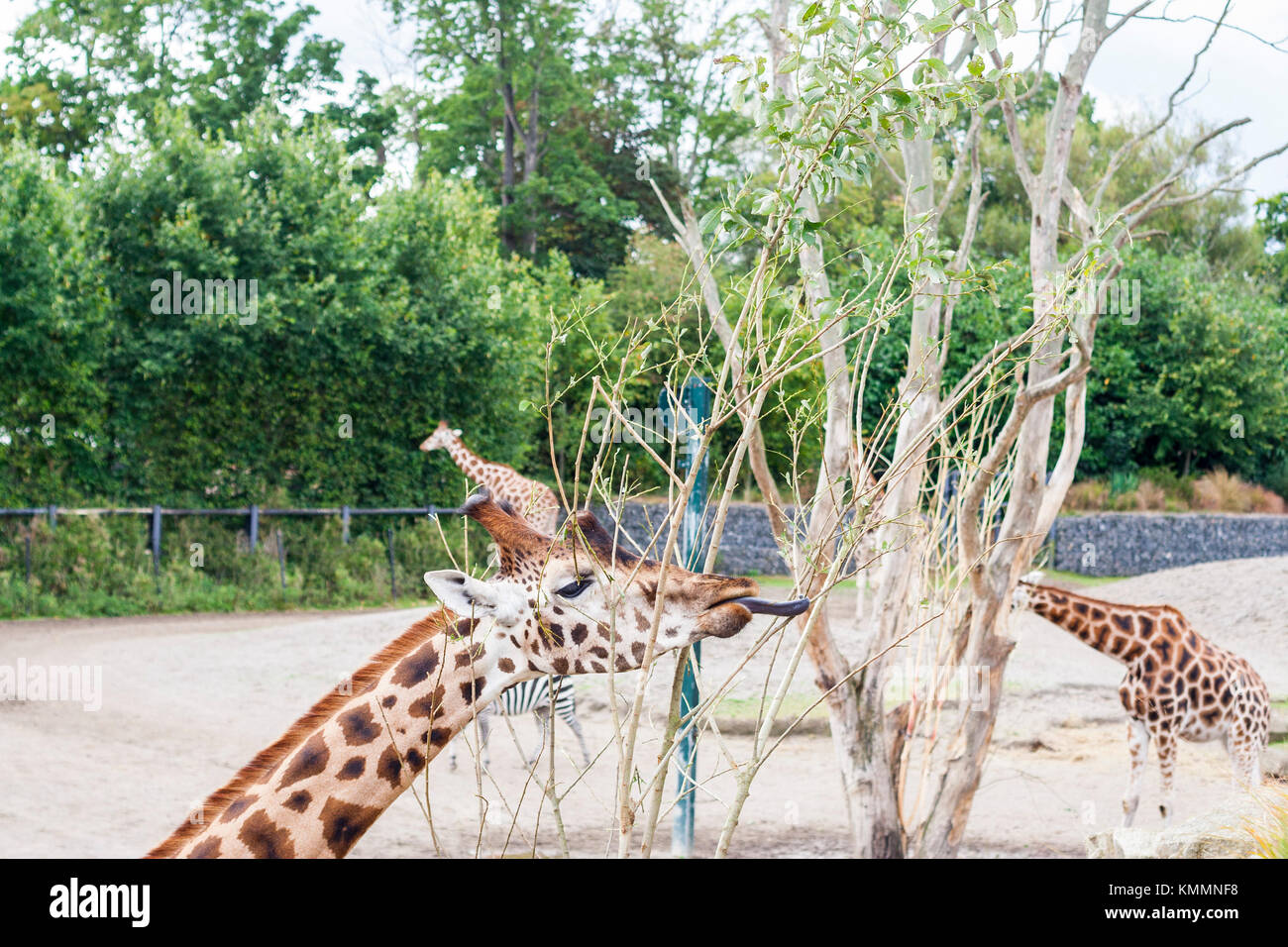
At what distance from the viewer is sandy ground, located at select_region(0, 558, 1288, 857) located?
5887 millimetres

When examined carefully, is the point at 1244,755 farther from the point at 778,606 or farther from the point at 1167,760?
the point at 778,606

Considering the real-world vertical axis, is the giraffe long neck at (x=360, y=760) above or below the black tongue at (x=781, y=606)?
below

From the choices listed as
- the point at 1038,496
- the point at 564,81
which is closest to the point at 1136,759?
the point at 1038,496

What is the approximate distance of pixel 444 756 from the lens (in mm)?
7375

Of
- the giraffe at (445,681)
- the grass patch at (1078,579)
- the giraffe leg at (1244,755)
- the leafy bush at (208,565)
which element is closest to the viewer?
the giraffe at (445,681)

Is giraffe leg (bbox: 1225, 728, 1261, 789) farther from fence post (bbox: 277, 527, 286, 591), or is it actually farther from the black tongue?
fence post (bbox: 277, 527, 286, 591)

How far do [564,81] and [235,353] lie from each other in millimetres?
11833

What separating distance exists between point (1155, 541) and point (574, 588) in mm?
18373

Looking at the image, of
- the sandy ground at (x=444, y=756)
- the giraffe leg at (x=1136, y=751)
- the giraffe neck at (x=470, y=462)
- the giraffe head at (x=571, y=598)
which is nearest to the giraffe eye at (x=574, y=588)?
the giraffe head at (x=571, y=598)

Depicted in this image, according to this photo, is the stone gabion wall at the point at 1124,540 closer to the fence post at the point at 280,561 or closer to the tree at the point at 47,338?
the fence post at the point at 280,561

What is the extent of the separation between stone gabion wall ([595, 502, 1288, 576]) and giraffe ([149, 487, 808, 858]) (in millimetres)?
15700

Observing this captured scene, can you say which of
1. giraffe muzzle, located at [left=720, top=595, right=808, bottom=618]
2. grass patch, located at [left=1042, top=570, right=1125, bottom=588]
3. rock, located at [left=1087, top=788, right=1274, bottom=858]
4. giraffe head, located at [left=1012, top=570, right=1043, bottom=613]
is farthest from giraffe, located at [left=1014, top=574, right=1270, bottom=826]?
grass patch, located at [left=1042, top=570, right=1125, bottom=588]

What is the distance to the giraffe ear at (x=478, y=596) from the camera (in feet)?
6.81

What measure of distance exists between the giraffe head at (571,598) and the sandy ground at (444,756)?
1.55 meters
